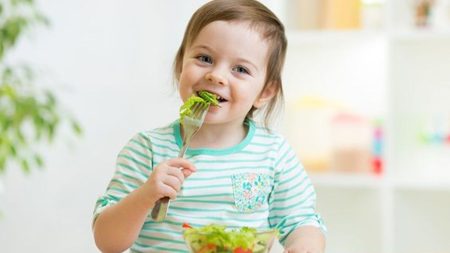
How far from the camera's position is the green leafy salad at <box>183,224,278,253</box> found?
3.01 ft

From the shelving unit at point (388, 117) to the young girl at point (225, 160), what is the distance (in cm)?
163

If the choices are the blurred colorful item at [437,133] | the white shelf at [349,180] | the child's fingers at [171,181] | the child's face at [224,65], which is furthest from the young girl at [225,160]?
the blurred colorful item at [437,133]

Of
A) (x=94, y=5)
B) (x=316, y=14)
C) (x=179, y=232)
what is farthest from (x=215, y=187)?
(x=94, y=5)

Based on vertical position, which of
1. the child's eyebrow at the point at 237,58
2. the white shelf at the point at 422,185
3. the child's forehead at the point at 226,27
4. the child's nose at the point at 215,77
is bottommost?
the white shelf at the point at 422,185

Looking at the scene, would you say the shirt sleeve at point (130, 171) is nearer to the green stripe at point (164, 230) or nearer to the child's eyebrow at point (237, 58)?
the green stripe at point (164, 230)

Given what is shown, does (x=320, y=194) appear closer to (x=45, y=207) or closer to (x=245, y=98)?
(x=45, y=207)

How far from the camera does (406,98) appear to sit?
3.05 metres

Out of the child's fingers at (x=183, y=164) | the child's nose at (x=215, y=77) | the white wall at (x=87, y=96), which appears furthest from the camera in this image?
the white wall at (x=87, y=96)

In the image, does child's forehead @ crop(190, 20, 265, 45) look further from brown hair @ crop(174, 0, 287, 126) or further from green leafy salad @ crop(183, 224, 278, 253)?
green leafy salad @ crop(183, 224, 278, 253)

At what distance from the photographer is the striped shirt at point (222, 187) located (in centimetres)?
120

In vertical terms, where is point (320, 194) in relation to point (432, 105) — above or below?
below

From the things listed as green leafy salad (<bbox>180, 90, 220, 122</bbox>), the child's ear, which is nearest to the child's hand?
green leafy salad (<bbox>180, 90, 220, 122</bbox>)

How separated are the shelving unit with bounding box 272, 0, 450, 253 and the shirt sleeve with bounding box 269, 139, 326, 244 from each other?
1.60 metres

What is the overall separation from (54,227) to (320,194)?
3.88 ft
